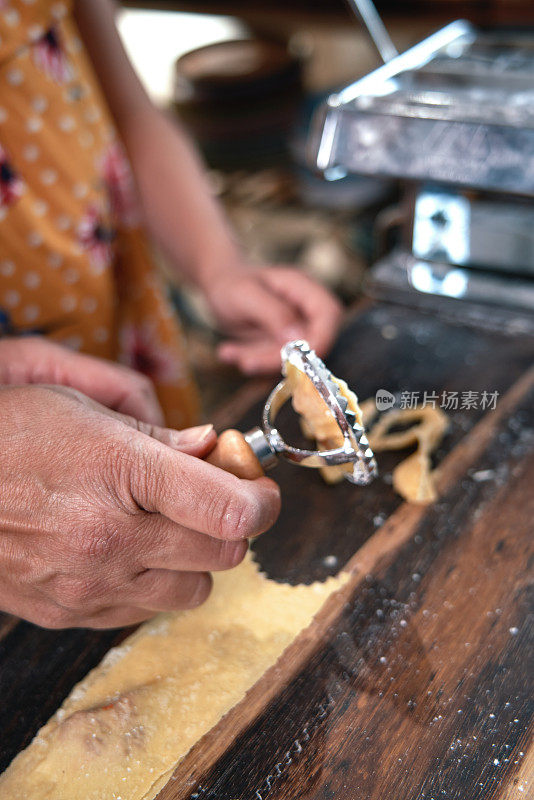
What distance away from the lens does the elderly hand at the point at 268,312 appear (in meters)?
1.37

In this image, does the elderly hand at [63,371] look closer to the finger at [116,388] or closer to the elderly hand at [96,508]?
the finger at [116,388]

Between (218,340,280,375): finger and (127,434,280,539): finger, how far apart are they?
1.89 ft

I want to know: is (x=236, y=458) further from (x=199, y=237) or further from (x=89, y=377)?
(x=199, y=237)

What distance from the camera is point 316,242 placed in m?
2.82

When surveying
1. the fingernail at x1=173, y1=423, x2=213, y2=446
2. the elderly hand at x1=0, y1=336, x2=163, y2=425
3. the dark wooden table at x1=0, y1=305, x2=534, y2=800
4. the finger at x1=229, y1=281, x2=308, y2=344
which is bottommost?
the dark wooden table at x1=0, y1=305, x2=534, y2=800

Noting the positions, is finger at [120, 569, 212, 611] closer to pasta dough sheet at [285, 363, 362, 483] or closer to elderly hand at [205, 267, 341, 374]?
pasta dough sheet at [285, 363, 362, 483]

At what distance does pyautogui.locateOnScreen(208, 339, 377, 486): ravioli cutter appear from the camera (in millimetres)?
835

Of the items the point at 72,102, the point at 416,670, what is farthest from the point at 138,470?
the point at 72,102

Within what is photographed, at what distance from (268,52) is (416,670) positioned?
2350 mm

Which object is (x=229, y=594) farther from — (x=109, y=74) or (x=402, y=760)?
(x=109, y=74)

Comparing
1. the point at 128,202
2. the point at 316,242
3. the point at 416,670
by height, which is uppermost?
the point at 128,202

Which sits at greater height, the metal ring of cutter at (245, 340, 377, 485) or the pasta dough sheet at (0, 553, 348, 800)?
the metal ring of cutter at (245, 340, 377, 485)

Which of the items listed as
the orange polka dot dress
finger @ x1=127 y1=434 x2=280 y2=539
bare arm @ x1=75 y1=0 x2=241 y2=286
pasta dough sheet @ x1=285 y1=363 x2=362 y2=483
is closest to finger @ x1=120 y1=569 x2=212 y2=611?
finger @ x1=127 y1=434 x2=280 y2=539

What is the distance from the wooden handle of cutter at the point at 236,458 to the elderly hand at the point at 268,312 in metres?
0.49
